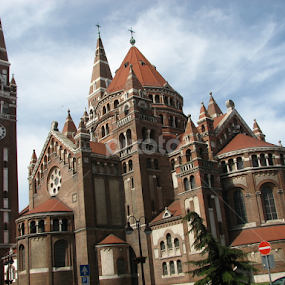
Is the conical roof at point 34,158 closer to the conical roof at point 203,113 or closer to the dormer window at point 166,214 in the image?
the dormer window at point 166,214

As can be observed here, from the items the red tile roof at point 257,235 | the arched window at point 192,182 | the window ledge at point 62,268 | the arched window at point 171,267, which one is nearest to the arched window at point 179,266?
the arched window at point 171,267

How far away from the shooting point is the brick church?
3866cm

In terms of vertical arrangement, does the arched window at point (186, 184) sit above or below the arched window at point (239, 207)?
above

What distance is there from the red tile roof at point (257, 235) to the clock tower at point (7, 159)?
1262 inches

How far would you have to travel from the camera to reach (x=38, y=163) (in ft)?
172

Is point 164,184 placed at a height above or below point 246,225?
above

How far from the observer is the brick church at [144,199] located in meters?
38.7

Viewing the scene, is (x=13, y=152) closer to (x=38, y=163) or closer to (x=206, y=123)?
(x=38, y=163)

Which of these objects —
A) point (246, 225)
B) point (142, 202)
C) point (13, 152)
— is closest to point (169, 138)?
point (142, 202)

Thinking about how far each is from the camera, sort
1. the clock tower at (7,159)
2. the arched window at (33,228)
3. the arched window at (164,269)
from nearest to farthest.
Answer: the arched window at (164,269) < the arched window at (33,228) < the clock tower at (7,159)

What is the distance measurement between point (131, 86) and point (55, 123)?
1126 cm

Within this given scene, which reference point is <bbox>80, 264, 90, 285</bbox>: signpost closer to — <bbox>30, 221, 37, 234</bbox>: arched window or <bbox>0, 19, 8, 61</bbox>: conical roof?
<bbox>30, 221, 37, 234</bbox>: arched window

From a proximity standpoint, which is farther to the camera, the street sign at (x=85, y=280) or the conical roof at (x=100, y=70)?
the conical roof at (x=100, y=70)

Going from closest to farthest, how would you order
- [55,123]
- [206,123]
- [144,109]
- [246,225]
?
[246,225], [206,123], [144,109], [55,123]
